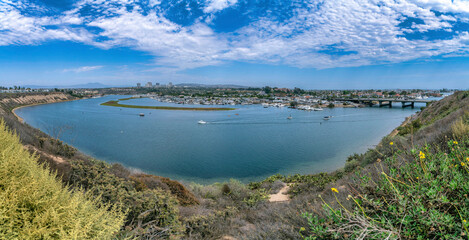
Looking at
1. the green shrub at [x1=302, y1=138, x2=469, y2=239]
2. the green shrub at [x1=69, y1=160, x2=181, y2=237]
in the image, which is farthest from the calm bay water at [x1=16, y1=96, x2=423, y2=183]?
the green shrub at [x1=302, y1=138, x2=469, y2=239]

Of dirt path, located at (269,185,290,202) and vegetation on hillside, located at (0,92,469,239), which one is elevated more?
vegetation on hillside, located at (0,92,469,239)

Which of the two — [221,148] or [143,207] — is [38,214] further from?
[221,148]

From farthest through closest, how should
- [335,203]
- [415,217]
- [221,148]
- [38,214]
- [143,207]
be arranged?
[221,148] → [143,207] → [335,203] → [38,214] → [415,217]

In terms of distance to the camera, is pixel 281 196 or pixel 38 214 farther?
pixel 281 196

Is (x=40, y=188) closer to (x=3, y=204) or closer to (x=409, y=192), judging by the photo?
(x=3, y=204)

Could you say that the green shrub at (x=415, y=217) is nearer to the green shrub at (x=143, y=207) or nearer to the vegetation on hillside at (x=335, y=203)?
the vegetation on hillside at (x=335, y=203)

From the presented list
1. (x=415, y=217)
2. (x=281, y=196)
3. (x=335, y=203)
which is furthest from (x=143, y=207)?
(x=281, y=196)

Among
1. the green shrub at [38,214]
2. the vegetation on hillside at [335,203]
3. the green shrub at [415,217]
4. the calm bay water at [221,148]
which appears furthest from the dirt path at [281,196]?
the green shrub at [38,214]

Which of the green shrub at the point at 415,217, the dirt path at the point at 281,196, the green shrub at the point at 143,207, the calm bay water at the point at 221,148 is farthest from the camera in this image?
the calm bay water at the point at 221,148

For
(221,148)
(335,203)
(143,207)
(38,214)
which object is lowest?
(221,148)

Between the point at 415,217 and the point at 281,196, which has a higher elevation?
the point at 415,217

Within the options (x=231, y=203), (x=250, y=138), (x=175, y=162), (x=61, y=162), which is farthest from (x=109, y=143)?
(x=231, y=203)

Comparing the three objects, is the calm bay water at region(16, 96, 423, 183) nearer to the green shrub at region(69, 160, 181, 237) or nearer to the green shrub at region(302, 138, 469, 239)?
the green shrub at region(69, 160, 181, 237)
